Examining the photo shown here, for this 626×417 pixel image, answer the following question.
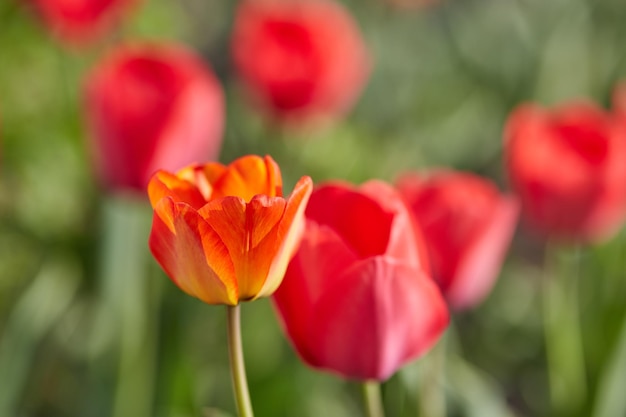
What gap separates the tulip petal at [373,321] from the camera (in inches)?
16.7

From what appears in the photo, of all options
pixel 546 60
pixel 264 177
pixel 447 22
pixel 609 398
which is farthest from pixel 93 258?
pixel 447 22

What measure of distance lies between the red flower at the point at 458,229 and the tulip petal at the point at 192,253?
237mm

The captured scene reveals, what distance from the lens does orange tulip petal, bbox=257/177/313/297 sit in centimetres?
35

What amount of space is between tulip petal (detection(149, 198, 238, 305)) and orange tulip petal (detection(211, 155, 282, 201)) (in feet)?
0.11

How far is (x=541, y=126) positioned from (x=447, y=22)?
1521mm

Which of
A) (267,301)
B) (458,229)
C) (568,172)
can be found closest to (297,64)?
(267,301)

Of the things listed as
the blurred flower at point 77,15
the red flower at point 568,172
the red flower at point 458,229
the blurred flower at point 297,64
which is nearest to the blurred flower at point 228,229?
the red flower at point 458,229

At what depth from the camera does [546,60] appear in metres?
1.70

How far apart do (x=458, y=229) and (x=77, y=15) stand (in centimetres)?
86

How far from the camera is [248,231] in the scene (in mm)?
348

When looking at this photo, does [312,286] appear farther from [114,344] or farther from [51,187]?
[51,187]

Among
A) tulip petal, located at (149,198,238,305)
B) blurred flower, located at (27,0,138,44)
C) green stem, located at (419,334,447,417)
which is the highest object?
tulip petal, located at (149,198,238,305)

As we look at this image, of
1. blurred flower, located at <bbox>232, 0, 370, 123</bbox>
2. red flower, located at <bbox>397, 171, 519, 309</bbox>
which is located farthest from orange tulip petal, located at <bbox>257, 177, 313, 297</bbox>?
blurred flower, located at <bbox>232, 0, 370, 123</bbox>

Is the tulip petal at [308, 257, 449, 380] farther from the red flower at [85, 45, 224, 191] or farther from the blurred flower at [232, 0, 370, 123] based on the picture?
the blurred flower at [232, 0, 370, 123]
